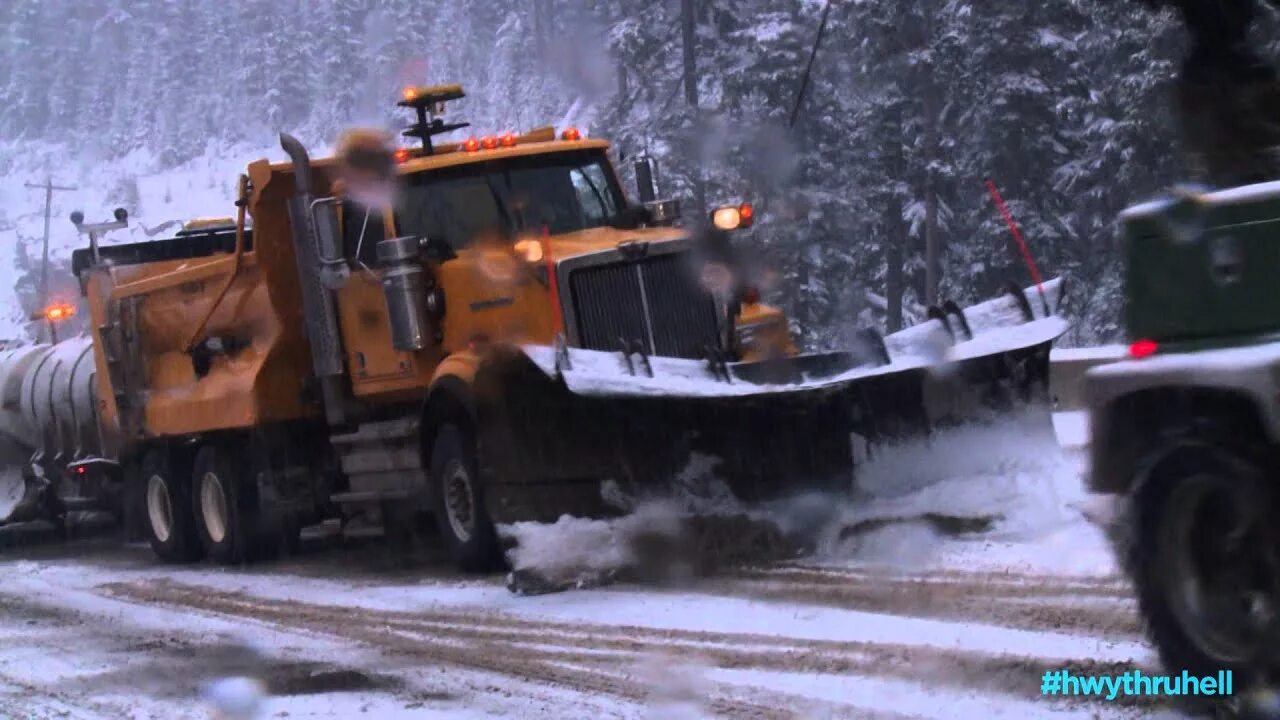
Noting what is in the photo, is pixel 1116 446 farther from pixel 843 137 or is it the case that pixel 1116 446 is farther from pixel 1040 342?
pixel 843 137

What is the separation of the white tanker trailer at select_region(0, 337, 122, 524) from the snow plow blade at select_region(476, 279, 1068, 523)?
A: 737 cm

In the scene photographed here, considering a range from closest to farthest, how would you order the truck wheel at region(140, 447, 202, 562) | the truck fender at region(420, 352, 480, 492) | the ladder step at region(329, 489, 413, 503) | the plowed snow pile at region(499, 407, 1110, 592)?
the plowed snow pile at region(499, 407, 1110, 592)
the truck fender at region(420, 352, 480, 492)
the ladder step at region(329, 489, 413, 503)
the truck wheel at region(140, 447, 202, 562)

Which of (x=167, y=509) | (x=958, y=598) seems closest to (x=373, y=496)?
(x=167, y=509)

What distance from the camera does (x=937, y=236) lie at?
3509cm

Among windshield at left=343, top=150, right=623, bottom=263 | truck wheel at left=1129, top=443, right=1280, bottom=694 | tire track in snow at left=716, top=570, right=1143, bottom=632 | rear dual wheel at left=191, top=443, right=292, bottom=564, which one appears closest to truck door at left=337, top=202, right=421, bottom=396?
windshield at left=343, top=150, right=623, bottom=263

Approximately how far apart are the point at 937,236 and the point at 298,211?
963 inches

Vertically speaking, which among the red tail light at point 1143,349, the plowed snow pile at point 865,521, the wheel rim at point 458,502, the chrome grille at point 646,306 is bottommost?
the plowed snow pile at point 865,521

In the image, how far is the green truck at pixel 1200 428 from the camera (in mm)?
4973

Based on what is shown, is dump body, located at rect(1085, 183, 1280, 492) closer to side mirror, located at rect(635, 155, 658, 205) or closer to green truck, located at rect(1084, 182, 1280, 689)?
green truck, located at rect(1084, 182, 1280, 689)

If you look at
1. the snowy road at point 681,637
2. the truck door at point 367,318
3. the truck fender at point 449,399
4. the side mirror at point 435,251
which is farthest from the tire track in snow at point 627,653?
the side mirror at point 435,251

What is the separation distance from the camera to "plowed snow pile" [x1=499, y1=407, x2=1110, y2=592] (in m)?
9.68

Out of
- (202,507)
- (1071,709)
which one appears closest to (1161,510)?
(1071,709)

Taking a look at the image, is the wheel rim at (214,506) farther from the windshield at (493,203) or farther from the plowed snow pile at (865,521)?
the plowed snow pile at (865,521)

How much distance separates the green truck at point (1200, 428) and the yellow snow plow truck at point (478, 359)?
399 cm
